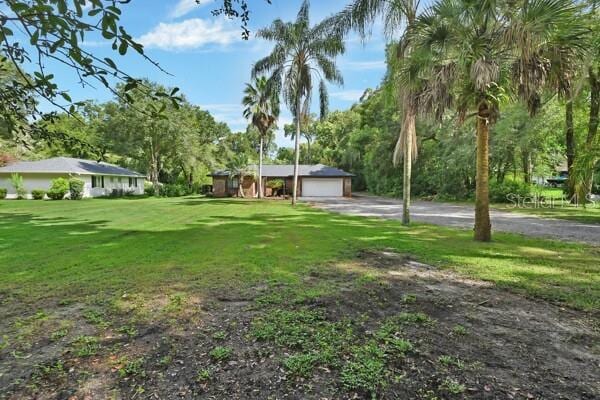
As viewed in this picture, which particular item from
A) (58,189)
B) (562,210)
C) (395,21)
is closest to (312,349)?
(395,21)

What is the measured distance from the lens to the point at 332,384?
8.93ft

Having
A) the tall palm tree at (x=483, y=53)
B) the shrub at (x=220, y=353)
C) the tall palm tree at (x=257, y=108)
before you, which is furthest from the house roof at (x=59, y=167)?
the shrub at (x=220, y=353)

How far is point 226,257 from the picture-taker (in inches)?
285

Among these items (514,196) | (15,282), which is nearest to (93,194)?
(15,282)

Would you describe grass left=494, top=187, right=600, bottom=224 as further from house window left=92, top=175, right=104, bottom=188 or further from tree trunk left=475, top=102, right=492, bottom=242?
house window left=92, top=175, right=104, bottom=188

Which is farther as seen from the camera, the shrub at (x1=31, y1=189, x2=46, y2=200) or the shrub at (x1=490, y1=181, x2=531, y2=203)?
the shrub at (x1=31, y1=189, x2=46, y2=200)

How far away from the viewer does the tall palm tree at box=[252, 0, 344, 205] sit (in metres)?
19.2

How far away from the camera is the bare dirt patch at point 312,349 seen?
267 cm

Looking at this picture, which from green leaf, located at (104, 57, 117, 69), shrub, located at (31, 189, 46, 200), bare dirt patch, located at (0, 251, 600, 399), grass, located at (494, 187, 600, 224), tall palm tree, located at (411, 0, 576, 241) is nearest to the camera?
green leaf, located at (104, 57, 117, 69)

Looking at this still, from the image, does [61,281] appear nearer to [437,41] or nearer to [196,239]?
[196,239]

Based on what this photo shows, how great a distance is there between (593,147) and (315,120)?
4095cm

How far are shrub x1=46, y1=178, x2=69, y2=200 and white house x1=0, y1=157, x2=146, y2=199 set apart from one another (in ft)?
3.78

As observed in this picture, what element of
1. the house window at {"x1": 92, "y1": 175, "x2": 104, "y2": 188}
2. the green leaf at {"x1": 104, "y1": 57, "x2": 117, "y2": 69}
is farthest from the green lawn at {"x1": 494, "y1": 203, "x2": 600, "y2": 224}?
the house window at {"x1": 92, "y1": 175, "x2": 104, "y2": 188}

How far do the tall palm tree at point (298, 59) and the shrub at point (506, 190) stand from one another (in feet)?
41.8
